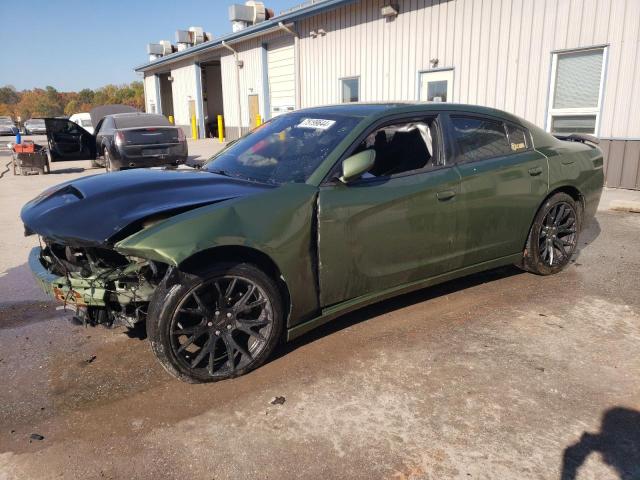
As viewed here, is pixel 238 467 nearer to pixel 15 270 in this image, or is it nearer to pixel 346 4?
pixel 15 270

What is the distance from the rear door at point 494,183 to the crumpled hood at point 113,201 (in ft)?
5.44

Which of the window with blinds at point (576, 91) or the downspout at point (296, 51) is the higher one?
the downspout at point (296, 51)

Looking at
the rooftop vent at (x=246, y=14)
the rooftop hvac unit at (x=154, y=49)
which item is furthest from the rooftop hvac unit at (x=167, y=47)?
the rooftop vent at (x=246, y=14)

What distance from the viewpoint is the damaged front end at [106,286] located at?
2941 millimetres

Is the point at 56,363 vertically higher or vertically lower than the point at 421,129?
lower

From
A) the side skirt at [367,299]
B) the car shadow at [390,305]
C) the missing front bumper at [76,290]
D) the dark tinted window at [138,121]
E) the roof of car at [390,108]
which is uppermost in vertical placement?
the roof of car at [390,108]

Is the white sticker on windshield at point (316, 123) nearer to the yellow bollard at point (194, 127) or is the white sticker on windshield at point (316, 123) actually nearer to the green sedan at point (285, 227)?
the green sedan at point (285, 227)

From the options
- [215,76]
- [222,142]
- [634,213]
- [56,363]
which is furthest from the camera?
[215,76]

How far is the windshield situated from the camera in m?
3.43

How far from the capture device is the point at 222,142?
78.5 feet

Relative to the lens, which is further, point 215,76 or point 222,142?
point 215,76

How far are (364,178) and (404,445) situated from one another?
67.9 inches

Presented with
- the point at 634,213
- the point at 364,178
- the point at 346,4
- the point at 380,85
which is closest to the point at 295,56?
the point at 346,4

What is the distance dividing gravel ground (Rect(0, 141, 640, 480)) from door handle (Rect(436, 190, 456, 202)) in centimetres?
95
